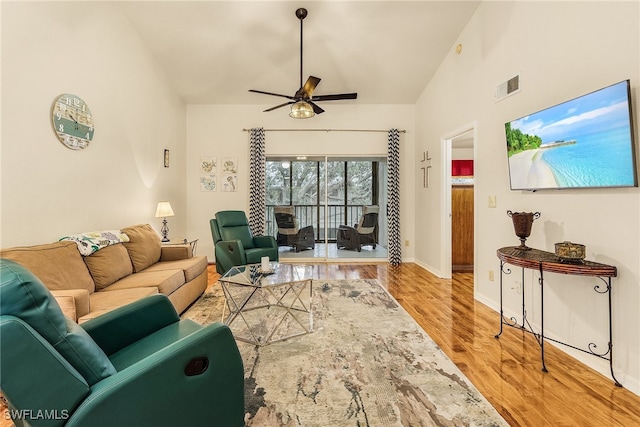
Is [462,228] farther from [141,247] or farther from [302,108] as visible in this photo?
[141,247]

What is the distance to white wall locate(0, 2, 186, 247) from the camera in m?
2.24

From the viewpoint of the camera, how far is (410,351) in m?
2.24

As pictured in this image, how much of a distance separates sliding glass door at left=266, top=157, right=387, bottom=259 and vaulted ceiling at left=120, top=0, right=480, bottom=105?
1337 millimetres

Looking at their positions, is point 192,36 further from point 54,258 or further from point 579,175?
point 579,175

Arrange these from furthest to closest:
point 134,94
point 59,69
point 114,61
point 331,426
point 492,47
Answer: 1. point 134,94
2. point 114,61
3. point 492,47
4. point 59,69
5. point 331,426

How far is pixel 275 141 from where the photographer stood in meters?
5.56

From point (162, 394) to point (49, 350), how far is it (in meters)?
0.39

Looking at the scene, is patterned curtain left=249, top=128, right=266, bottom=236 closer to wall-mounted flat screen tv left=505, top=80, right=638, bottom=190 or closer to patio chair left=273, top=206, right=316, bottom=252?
patio chair left=273, top=206, right=316, bottom=252

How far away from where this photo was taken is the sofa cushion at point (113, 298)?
204 cm

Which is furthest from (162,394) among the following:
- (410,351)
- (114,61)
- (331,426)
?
(114,61)

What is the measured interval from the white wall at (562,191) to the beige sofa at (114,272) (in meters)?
3.35

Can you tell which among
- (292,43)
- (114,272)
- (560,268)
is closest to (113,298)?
(114,272)

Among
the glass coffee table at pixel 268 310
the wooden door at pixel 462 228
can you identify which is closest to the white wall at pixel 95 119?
the glass coffee table at pixel 268 310

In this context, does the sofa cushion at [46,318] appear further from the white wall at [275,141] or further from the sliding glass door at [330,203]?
the sliding glass door at [330,203]
